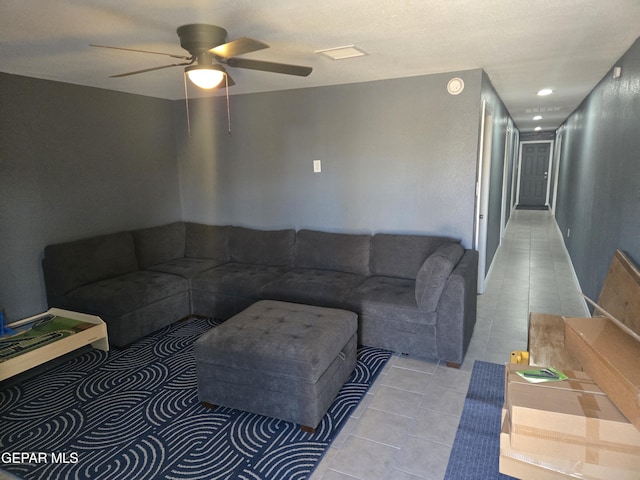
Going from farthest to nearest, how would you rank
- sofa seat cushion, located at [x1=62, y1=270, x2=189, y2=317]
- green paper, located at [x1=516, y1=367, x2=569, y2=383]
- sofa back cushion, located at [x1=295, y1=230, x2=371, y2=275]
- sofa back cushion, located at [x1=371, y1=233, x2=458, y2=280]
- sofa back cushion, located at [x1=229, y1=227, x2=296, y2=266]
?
1. sofa back cushion, located at [x1=229, y1=227, x2=296, y2=266]
2. sofa back cushion, located at [x1=295, y1=230, x2=371, y2=275]
3. sofa back cushion, located at [x1=371, y1=233, x2=458, y2=280]
4. sofa seat cushion, located at [x1=62, y1=270, x2=189, y2=317]
5. green paper, located at [x1=516, y1=367, x2=569, y2=383]

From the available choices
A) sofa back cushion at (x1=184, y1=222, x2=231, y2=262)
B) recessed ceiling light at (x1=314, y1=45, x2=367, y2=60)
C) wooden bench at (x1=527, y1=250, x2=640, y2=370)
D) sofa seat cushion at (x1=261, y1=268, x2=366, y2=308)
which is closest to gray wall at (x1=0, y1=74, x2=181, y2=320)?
sofa back cushion at (x1=184, y1=222, x2=231, y2=262)

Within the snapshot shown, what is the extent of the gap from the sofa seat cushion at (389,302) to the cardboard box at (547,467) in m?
1.41

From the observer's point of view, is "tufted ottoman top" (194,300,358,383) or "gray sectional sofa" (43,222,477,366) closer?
"tufted ottoman top" (194,300,358,383)

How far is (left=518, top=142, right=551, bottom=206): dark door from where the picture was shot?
12.5 meters

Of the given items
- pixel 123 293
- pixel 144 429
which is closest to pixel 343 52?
pixel 123 293

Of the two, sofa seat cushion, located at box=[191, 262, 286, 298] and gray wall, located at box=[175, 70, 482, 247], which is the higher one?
gray wall, located at box=[175, 70, 482, 247]

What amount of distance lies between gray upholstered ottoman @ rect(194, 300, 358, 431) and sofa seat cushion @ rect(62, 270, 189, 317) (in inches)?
47.8

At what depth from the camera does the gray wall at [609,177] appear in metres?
2.57

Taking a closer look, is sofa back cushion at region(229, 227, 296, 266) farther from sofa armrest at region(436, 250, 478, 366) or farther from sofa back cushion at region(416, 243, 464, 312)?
sofa armrest at region(436, 250, 478, 366)

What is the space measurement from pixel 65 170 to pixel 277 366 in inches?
116

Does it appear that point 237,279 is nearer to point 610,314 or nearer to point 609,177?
point 610,314

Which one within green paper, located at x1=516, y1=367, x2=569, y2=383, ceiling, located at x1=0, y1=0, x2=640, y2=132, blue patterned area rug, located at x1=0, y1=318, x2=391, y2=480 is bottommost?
blue patterned area rug, located at x1=0, y1=318, x2=391, y2=480

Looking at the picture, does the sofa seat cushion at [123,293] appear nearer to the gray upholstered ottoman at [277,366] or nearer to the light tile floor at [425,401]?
the gray upholstered ottoman at [277,366]

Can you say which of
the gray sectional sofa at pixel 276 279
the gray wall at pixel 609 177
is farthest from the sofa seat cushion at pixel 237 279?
the gray wall at pixel 609 177
